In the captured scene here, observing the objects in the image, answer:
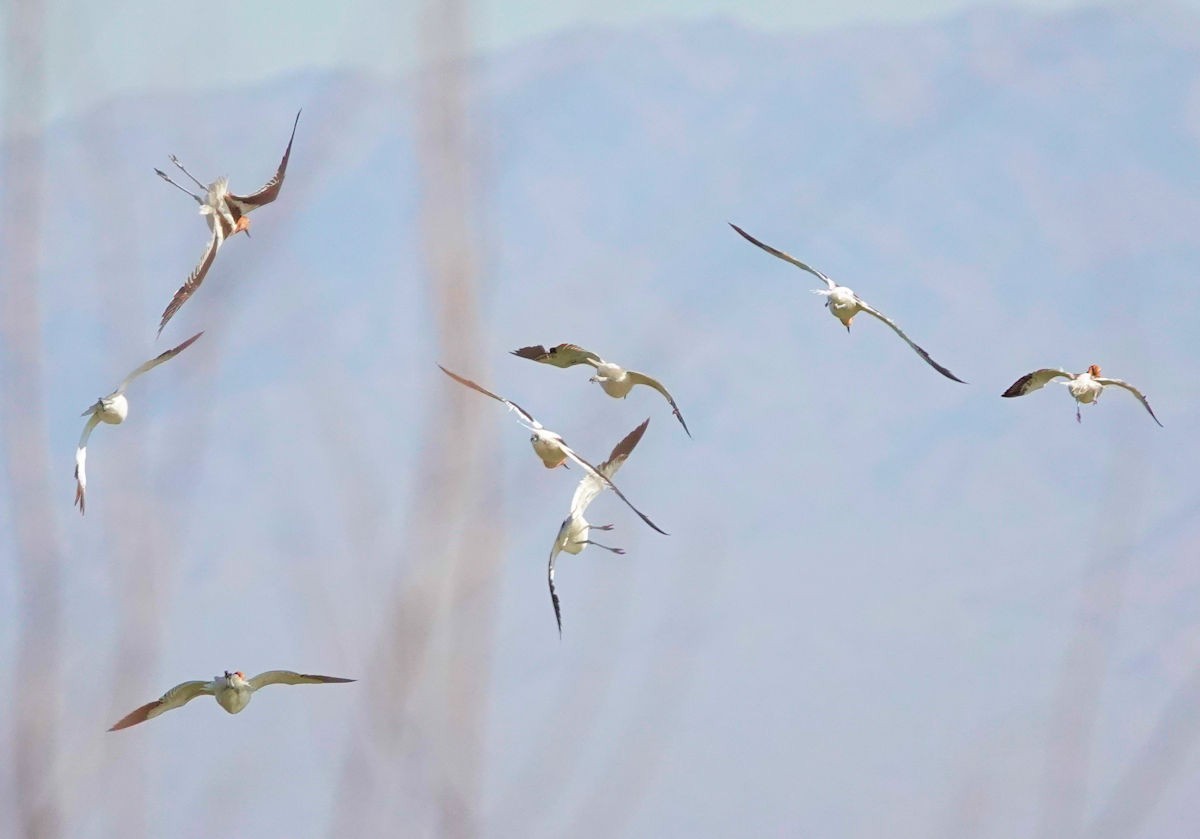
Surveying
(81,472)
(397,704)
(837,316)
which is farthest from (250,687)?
(397,704)

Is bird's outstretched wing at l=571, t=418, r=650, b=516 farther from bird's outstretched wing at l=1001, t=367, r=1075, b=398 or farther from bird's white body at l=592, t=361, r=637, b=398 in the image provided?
bird's outstretched wing at l=1001, t=367, r=1075, b=398

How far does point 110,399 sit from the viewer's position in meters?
10.7

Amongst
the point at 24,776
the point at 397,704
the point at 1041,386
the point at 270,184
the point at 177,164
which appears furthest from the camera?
the point at 1041,386

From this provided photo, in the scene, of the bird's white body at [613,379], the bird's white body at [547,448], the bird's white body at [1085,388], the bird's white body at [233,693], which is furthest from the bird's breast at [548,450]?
the bird's white body at [1085,388]

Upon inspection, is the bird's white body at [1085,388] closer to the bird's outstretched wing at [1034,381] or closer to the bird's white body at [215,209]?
the bird's outstretched wing at [1034,381]

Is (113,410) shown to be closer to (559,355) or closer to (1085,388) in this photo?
(559,355)

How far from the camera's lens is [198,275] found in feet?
32.0

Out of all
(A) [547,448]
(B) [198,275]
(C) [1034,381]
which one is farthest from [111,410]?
(C) [1034,381]

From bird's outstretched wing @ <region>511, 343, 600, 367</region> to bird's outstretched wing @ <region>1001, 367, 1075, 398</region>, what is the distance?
9.00 feet

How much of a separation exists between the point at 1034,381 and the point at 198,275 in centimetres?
554

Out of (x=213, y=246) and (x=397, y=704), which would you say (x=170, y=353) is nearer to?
(x=213, y=246)

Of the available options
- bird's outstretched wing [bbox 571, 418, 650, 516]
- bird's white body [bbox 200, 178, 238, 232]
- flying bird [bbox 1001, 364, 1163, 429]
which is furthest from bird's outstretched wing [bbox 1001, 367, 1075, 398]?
→ bird's white body [bbox 200, 178, 238, 232]

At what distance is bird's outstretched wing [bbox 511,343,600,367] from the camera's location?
1047cm

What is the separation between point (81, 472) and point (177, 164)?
2176 mm
